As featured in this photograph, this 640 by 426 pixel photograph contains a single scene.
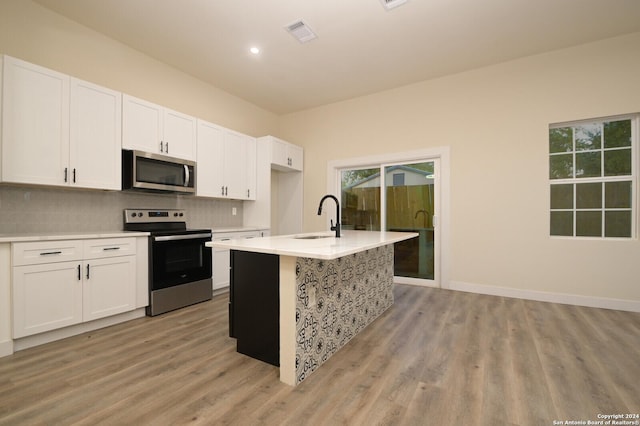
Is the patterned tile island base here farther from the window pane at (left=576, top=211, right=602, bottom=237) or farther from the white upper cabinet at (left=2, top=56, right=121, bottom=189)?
the window pane at (left=576, top=211, right=602, bottom=237)

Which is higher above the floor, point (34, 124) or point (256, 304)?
point (34, 124)

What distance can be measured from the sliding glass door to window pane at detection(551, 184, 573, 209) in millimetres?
1339

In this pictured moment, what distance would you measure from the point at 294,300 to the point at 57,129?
2.59 metres

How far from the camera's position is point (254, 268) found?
202 cm

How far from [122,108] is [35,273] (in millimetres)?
1709

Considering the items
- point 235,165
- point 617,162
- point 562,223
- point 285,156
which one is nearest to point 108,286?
point 235,165

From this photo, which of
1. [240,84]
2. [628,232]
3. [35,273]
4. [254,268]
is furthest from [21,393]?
[628,232]

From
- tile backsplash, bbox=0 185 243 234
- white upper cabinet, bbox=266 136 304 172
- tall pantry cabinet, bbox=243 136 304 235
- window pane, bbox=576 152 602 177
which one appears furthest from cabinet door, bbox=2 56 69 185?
window pane, bbox=576 152 602 177

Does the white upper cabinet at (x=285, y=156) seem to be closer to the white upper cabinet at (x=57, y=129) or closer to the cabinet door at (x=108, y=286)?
the white upper cabinet at (x=57, y=129)

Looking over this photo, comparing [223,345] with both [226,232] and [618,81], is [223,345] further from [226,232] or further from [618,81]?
[618,81]

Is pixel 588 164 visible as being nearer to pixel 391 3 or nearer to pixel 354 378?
pixel 391 3

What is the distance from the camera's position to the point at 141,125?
122 inches

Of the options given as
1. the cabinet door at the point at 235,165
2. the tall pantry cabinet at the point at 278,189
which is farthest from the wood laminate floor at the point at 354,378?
the tall pantry cabinet at the point at 278,189

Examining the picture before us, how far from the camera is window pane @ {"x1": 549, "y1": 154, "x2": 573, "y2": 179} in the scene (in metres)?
3.45
